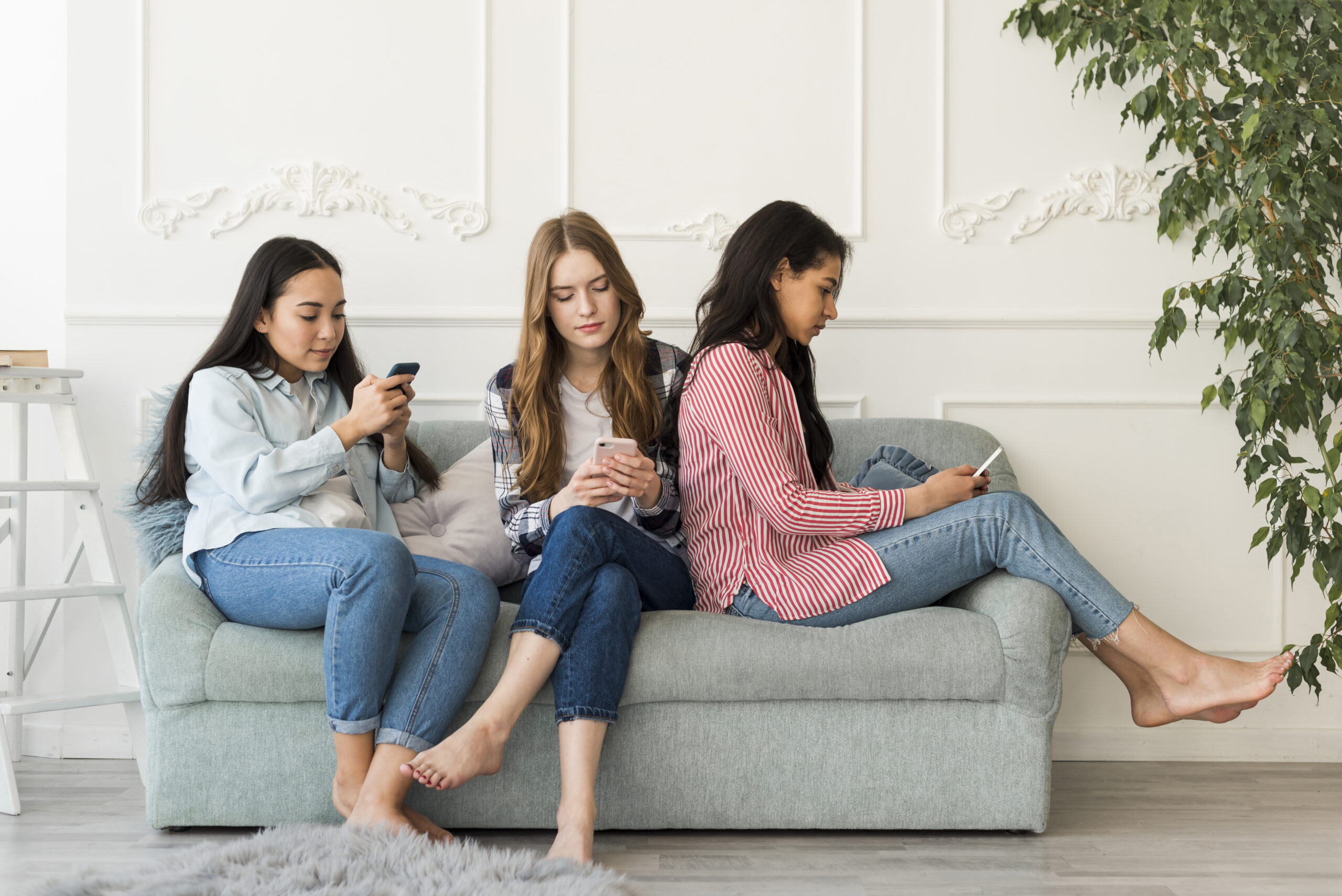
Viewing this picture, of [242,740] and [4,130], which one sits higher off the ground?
[4,130]

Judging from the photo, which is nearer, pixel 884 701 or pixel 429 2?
pixel 884 701

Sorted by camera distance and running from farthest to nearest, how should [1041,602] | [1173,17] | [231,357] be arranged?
[1173,17], [231,357], [1041,602]

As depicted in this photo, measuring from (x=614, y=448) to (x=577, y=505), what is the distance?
12cm

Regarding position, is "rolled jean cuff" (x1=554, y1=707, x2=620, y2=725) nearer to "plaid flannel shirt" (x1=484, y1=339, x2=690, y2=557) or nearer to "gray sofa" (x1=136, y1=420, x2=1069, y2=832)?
"gray sofa" (x1=136, y1=420, x2=1069, y2=832)

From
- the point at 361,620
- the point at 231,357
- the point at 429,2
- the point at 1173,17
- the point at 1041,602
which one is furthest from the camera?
the point at 429,2

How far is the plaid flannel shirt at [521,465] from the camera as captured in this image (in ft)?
6.17

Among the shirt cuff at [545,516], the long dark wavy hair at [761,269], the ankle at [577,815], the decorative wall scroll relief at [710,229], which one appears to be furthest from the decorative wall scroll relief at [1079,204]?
the ankle at [577,815]

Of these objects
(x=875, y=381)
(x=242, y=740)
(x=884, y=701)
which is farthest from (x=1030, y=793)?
(x=242, y=740)

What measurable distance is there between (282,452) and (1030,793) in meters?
1.42

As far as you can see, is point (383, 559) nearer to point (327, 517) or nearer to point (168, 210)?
point (327, 517)

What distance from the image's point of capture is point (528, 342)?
192 cm

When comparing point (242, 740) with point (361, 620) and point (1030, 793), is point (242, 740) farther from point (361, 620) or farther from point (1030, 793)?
point (1030, 793)

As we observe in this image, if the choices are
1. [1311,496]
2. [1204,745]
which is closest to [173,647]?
[1311,496]

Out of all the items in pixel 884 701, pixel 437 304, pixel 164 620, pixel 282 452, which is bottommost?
pixel 884 701
